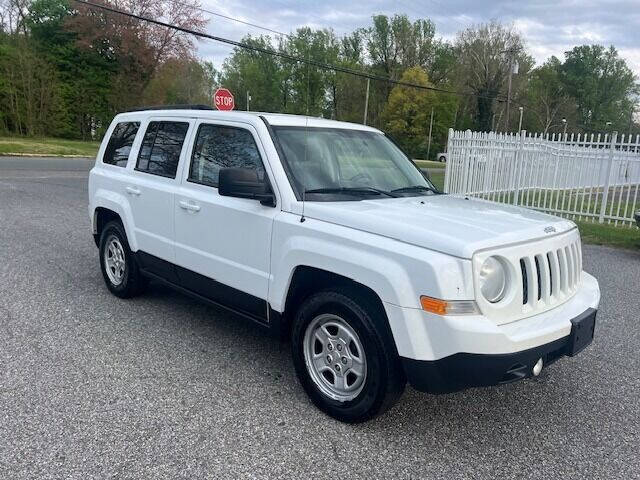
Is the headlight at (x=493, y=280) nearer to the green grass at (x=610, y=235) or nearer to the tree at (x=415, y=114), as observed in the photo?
the green grass at (x=610, y=235)

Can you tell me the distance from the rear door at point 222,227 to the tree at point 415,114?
200 ft

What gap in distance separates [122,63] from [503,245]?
45.2 metres

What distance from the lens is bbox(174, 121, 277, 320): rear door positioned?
3.82 m

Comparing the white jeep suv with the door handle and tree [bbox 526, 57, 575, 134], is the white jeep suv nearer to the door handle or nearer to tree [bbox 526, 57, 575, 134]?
the door handle

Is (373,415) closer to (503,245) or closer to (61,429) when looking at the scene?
(503,245)

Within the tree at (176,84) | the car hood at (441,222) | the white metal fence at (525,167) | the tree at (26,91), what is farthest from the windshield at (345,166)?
the tree at (26,91)

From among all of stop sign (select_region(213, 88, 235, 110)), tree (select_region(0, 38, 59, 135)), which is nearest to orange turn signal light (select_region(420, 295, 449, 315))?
stop sign (select_region(213, 88, 235, 110))

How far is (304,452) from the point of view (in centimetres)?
304

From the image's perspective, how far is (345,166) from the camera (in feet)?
13.8

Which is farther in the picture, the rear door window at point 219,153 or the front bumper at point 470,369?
the rear door window at point 219,153

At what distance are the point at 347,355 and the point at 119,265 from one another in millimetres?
3188

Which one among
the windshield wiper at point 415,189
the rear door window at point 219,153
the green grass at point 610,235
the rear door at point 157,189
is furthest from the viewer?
the green grass at point 610,235

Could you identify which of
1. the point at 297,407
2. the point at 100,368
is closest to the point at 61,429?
the point at 100,368

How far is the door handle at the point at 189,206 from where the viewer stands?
429 cm
